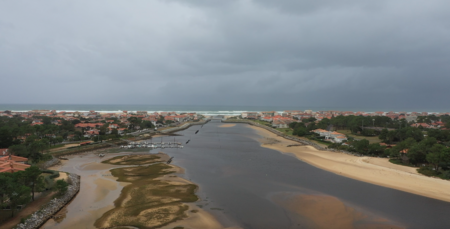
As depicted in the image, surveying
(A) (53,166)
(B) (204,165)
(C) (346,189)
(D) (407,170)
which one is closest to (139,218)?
(B) (204,165)

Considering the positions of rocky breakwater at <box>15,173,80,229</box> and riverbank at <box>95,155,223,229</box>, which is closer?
rocky breakwater at <box>15,173,80,229</box>

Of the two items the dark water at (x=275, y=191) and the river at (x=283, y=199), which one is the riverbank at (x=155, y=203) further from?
the dark water at (x=275, y=191)

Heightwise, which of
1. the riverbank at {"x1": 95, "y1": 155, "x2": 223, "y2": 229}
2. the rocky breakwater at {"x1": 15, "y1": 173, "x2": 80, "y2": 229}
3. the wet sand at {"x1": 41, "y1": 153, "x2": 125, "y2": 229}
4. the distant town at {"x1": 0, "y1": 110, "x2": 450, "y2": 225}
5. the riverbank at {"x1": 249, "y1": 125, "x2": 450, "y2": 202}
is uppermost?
the distant town at {"x1": 0, "y1": 110, "x2": 450, "y2": 225}

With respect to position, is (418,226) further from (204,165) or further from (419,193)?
(204,165)

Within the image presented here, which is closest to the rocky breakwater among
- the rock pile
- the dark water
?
the rock pile

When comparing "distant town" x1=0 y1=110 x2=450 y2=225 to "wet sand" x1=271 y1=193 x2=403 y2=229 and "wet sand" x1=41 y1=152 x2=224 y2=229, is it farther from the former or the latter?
"wet sand" x1=271 y1=193 x2=403 y2=229

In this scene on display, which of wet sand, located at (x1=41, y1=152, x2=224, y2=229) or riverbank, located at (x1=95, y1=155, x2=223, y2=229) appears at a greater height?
riverbank, located at (x1=95, y1=155, x2=223, y2=229)

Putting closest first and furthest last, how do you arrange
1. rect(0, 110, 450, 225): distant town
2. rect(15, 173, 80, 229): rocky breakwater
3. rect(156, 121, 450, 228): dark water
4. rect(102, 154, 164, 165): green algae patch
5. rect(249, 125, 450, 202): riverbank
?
rect(15, 173, 80, 229): rocky breakwater < rect(156, 121, 450, 228): dark water < rect(0, 110, 450, 225): distant town < rect(249, 125, 450, 202): riverbank < rect(102, 154, 164, 165): green algae patch
